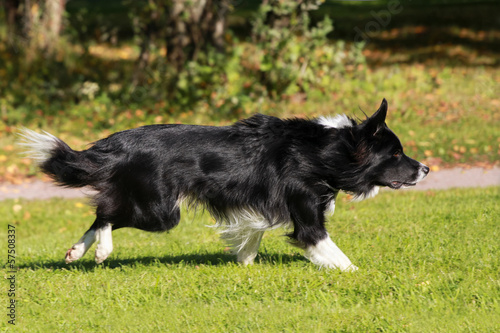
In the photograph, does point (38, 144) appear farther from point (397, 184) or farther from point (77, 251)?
point (397, 184)

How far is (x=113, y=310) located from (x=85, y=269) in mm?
1059

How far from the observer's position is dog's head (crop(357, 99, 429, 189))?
4.83 m

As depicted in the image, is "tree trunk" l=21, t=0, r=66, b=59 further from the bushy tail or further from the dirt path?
the bushy tail

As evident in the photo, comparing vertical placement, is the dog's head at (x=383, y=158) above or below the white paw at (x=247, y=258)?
above

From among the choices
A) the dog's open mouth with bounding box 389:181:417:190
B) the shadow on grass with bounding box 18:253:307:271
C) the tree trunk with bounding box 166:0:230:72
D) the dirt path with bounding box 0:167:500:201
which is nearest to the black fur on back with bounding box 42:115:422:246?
the dog's open mouth with bounding box 389:181:417:190

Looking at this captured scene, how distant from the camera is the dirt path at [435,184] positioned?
371 inches

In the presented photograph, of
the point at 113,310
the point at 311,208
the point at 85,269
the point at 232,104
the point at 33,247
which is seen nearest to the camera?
the point at 113,310

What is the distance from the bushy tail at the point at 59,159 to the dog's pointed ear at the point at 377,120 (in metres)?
2.24

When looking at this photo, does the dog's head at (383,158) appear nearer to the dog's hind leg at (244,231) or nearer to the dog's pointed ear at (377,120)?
the dog's pointed ear at (377,120)

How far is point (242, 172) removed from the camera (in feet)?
16.0

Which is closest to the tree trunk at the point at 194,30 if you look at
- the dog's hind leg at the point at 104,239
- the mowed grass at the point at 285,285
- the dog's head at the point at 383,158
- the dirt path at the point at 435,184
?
the dirt path at the point at 435,184

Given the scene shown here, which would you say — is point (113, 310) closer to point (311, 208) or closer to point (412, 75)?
point (311, 208)

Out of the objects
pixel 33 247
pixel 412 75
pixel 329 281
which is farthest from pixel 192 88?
pixel 329 281

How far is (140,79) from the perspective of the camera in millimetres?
14812
